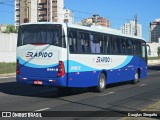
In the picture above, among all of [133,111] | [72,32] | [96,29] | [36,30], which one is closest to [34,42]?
[36,30]

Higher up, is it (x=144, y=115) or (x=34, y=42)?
(x=34, y=42)

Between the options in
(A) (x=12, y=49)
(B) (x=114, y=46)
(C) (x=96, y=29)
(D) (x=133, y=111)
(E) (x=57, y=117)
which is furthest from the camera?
(A) (x=12, y=49)

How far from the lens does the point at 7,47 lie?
49.3 metres

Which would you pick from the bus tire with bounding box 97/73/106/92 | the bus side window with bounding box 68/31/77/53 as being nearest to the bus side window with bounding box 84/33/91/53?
the bus side window with bounding box 68/31/77/53

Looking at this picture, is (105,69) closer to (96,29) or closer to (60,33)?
(96,29)

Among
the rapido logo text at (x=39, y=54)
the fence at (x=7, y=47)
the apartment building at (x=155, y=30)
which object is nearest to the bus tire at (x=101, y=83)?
the rapido logo text at (x=39, y=54)

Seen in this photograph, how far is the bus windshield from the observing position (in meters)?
16.2

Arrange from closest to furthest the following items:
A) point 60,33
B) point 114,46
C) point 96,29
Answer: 1. point 60,33
2. point 96,29
3. point 114,46

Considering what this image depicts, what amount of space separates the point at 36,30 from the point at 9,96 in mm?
3005

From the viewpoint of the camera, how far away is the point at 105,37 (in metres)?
20.2

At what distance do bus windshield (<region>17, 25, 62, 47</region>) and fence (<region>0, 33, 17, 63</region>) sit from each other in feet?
105

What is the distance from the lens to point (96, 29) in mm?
19297

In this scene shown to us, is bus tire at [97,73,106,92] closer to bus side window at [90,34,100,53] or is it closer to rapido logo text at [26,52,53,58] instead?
bus side window at [90,34,100,53]

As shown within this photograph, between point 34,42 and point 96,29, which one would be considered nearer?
point 34,42
